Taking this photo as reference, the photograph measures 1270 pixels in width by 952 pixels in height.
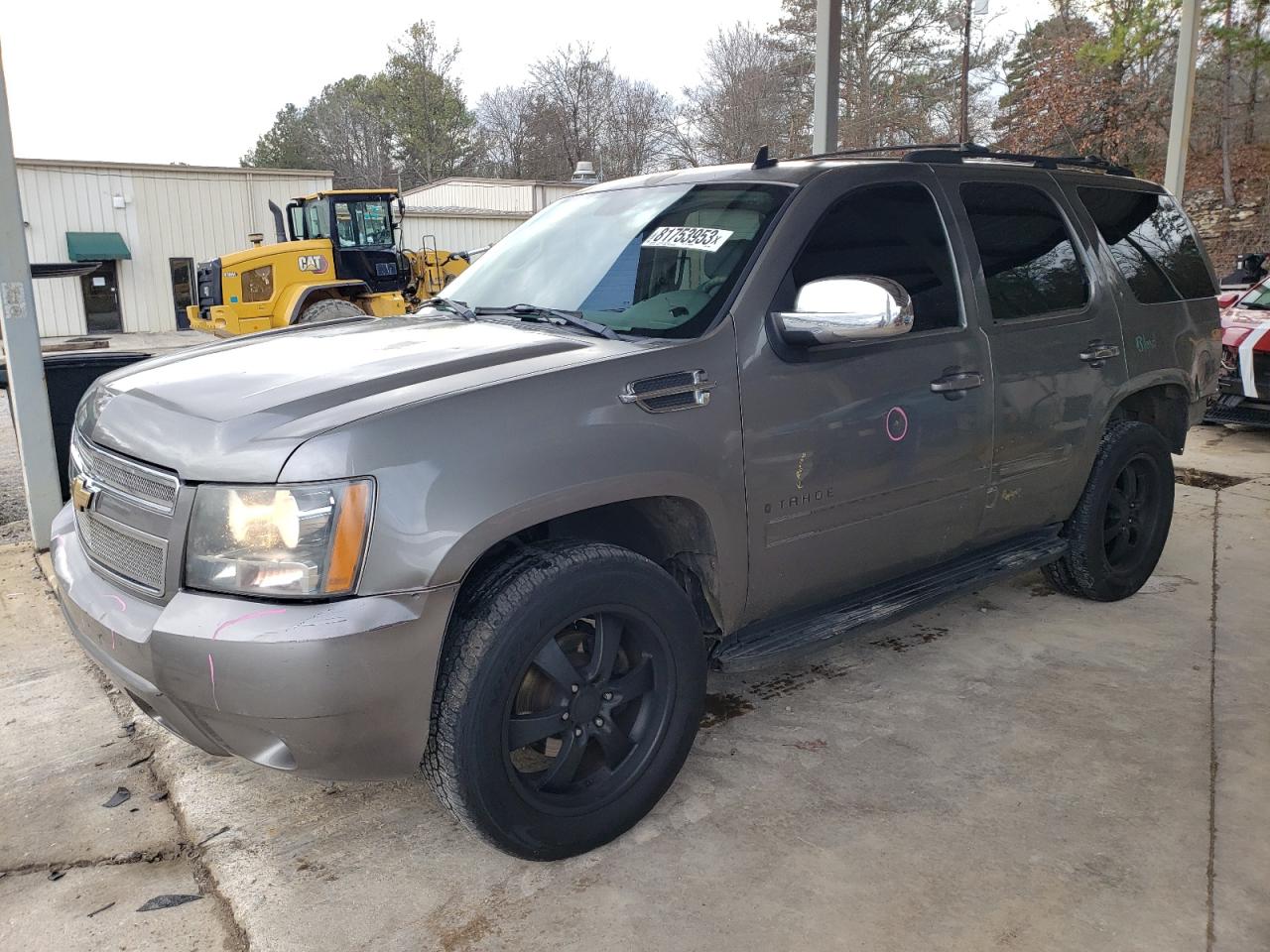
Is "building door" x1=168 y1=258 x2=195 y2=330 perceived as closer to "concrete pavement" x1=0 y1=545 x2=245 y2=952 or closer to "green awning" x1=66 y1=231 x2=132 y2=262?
"green awning" x1=66 y1=231 x2=132 y2=262

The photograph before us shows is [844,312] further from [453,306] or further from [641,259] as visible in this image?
[453,306]

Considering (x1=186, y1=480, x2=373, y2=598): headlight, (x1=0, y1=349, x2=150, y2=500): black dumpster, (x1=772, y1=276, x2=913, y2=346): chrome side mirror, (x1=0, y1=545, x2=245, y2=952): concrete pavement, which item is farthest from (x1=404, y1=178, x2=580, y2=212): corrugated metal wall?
(x1=186, y1=480, x2=373, y2=598): headlight

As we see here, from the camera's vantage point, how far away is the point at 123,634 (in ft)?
8.08

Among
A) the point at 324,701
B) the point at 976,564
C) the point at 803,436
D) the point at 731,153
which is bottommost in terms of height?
the point at 976,564

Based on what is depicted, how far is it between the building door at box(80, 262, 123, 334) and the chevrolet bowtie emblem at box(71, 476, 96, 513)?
100 feet

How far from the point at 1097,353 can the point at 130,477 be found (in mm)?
3661

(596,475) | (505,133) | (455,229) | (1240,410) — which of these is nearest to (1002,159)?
(596,475)

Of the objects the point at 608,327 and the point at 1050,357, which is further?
the point at 1050,357

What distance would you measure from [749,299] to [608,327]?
44cm

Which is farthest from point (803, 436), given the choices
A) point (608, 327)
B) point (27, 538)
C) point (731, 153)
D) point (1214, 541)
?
point (731, 153)

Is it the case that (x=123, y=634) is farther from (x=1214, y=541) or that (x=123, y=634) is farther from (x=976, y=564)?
(x=1214, y=541)

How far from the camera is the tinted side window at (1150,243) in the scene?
14.8 ft

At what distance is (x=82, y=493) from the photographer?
283 centimetres

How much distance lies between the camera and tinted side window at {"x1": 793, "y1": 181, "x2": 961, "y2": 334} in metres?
3.31
